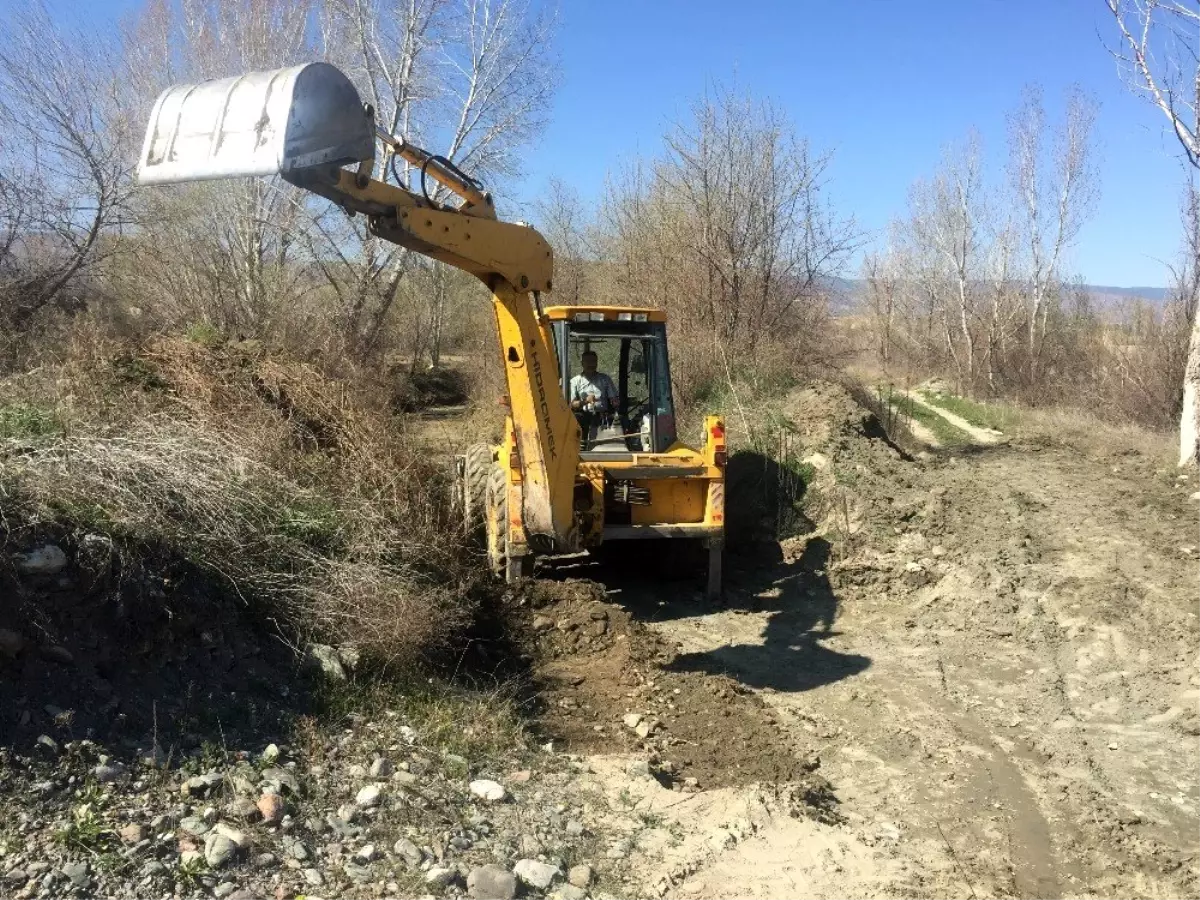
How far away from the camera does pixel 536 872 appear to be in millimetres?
3918

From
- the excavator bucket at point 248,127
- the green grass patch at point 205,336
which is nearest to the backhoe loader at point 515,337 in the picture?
the excavator bucket at point 248,127

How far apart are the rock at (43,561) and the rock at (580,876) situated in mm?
3024

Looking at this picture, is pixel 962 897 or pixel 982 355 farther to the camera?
pixel 982 355

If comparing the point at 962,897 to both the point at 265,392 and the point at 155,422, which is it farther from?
the point at 265,392

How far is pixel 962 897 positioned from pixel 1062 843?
34.4 inches

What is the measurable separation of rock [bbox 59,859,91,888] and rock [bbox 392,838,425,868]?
115cm

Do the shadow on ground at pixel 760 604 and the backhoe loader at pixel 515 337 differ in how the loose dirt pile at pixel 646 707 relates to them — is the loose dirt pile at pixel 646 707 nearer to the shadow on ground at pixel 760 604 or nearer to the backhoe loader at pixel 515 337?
the shadow on ground at pixel 760 604

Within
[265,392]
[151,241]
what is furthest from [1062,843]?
[151,241]

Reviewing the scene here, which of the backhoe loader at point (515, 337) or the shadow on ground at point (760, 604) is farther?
the shadow on ground at point (760, 604)

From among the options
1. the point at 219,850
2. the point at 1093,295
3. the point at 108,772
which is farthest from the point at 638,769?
the point at 1093,295

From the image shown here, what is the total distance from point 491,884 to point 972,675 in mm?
4398

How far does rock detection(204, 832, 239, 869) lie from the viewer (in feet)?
11.9

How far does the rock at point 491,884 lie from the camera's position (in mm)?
3734

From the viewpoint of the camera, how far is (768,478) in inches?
434
